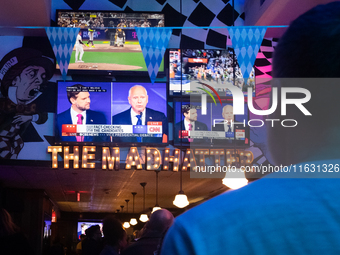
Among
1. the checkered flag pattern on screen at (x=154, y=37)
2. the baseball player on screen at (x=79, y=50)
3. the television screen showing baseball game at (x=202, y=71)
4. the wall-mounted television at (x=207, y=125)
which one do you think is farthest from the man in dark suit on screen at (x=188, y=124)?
the baseball player on screen at (x=79, y=50)

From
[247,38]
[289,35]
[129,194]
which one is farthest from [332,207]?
[129,194]

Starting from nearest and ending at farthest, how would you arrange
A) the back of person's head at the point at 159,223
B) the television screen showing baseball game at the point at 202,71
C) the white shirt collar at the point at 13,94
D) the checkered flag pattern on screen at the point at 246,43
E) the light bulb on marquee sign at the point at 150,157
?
the back of person's head at the point at 159,223 → the checkered flag pattern on screen at the point at 246,43 → the light bulb on marquee sign at the point at 150,157 → the white shirt collar at the point at 13,94 → the television screen showing baseball game at the point at 202,71

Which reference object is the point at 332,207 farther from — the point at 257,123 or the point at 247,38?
the point at 257,123

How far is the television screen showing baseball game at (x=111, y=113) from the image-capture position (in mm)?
6805

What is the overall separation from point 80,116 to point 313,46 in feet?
21.7

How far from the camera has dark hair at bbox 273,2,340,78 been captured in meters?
0.49

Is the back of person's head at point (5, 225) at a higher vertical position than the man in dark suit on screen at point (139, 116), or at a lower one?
lower

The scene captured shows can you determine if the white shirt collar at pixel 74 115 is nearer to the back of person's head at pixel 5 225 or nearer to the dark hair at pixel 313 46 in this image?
the back of person's head at pixel 5 225

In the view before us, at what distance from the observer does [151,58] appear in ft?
21.4

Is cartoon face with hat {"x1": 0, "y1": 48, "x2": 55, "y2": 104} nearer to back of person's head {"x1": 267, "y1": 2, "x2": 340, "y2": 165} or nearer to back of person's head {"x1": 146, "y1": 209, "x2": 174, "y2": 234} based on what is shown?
back of person's head {"x1": 146, "y1": 209, "x2": 174, "y2": 234}

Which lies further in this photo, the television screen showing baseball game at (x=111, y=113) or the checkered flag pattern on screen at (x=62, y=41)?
the television screen showing baseball game at (x=111, y=113)

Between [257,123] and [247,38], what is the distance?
6.90ft

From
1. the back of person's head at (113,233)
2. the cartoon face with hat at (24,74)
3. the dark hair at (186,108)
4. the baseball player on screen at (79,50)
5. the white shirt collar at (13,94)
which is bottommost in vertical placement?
the back of person's head at (113,233)

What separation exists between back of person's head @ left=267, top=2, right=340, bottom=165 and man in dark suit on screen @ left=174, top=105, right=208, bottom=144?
647cm
